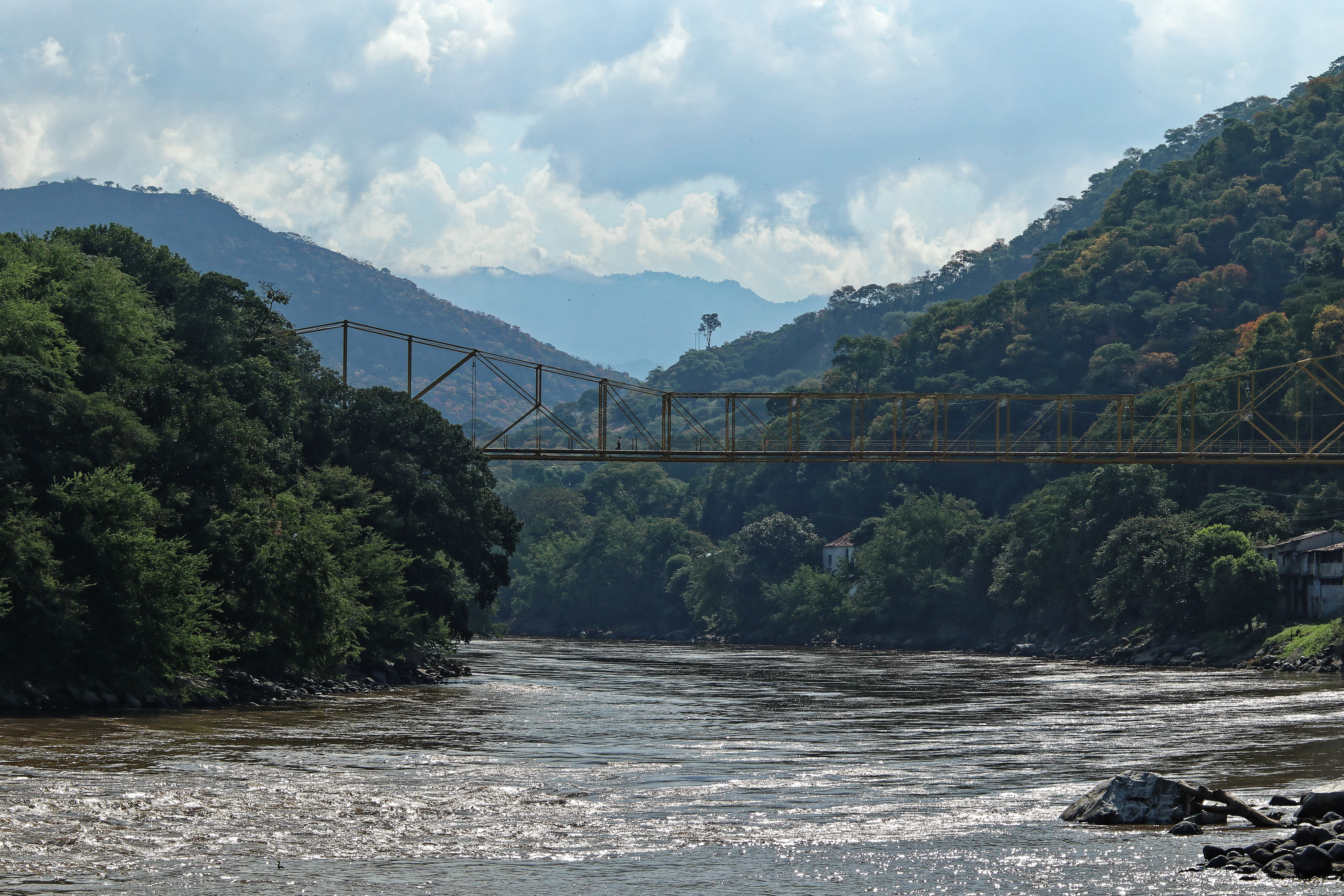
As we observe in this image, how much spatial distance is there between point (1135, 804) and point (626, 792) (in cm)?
881

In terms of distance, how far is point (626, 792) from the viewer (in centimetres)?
2556

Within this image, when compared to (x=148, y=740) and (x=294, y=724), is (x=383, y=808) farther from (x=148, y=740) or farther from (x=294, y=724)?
(x=294, y=724)

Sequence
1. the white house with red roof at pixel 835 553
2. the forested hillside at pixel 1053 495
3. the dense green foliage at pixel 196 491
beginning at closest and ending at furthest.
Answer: the dense green foliage at pixel 196 491 < the forested hillside at pixel 1053 495 < the white house with red roof at pixel 835 553

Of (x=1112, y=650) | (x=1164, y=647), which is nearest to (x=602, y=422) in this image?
(x=1164, y=647)

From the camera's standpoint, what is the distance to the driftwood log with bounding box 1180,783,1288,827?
21.4 m

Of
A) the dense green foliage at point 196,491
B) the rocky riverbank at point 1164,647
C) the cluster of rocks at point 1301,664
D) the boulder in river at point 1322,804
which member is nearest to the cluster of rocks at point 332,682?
the dense green foliage at point 196,491

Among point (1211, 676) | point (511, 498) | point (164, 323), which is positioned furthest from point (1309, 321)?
point (511, 498)

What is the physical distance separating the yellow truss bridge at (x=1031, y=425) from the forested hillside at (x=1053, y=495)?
148cm

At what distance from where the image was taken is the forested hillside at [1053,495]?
84.2 m

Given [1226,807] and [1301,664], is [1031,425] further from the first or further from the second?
[1226,807]

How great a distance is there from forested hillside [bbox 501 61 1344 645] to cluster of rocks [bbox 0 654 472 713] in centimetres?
4508

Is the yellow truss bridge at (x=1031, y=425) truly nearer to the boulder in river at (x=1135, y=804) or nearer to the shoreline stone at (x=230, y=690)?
the shoreline stone at (x=230, y=690)

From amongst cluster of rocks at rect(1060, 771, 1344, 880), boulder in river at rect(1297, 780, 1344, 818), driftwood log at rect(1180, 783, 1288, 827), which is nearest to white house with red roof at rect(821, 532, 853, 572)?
cluster of rocks at rect(1060, 771, 1344, 880)


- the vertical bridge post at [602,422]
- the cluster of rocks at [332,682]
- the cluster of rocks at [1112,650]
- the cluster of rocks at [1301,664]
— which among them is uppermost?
the vertical bridge post at [602,422]
